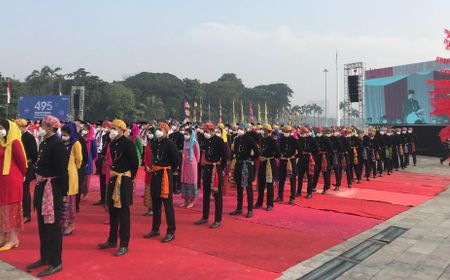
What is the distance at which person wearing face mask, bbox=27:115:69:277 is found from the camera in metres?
4.18

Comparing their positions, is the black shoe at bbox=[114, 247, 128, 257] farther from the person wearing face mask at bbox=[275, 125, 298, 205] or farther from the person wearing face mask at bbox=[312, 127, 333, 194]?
the person wearing face mask at bbox=[312, 127, 333, 194]

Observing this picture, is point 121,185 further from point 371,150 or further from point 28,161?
point 371,150

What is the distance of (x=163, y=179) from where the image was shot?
17.9 feet

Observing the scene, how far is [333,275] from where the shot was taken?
4.30 m

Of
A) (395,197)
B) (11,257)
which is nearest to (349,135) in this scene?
(395,197)

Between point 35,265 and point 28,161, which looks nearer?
point 35,265

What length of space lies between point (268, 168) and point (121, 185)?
3464mm

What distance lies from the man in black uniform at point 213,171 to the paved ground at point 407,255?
78.0 inches

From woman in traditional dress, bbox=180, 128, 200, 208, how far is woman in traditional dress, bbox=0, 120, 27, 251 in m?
3.21

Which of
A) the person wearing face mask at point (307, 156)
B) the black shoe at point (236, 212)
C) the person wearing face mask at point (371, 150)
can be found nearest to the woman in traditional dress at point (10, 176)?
the black shoe at point (236, 212)

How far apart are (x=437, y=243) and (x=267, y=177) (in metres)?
3.10

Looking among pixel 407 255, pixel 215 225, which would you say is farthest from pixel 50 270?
pixel 407 255

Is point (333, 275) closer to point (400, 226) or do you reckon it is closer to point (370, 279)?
point (370, 279)

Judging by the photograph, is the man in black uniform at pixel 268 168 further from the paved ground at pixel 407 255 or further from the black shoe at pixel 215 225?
the paved ground at pixel 407 255
